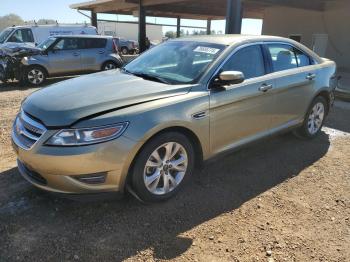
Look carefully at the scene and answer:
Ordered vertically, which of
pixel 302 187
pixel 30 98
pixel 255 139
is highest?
pixel 30 98

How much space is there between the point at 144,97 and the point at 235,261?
5.52 feet

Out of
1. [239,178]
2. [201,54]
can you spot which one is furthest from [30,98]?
[239,178]

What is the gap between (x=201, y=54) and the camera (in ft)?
13.8

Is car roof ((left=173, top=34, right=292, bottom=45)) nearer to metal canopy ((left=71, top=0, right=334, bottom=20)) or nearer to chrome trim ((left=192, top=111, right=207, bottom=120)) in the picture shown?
chrome trim ((left=192, top=111, right=207, bottom=120))

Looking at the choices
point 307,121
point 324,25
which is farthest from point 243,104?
point 324,25

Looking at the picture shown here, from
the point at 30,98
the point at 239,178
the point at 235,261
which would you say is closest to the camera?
the point at 235,261

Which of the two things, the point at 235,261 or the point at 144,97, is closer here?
the point at 235,261

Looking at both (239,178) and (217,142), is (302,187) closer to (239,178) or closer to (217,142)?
(239,178)

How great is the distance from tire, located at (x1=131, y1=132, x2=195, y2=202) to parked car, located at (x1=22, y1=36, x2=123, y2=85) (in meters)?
9.07

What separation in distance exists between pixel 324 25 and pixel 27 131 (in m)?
15.2

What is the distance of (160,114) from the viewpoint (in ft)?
11.0

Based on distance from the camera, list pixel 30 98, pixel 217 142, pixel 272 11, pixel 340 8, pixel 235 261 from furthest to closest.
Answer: pixel 272 11
pixel 340 8
pixel 217 142
pixel 30 98
pixel 235 261

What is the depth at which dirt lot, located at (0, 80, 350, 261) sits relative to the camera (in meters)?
2.96

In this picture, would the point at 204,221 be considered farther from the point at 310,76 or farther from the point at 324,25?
the point at 324,25
